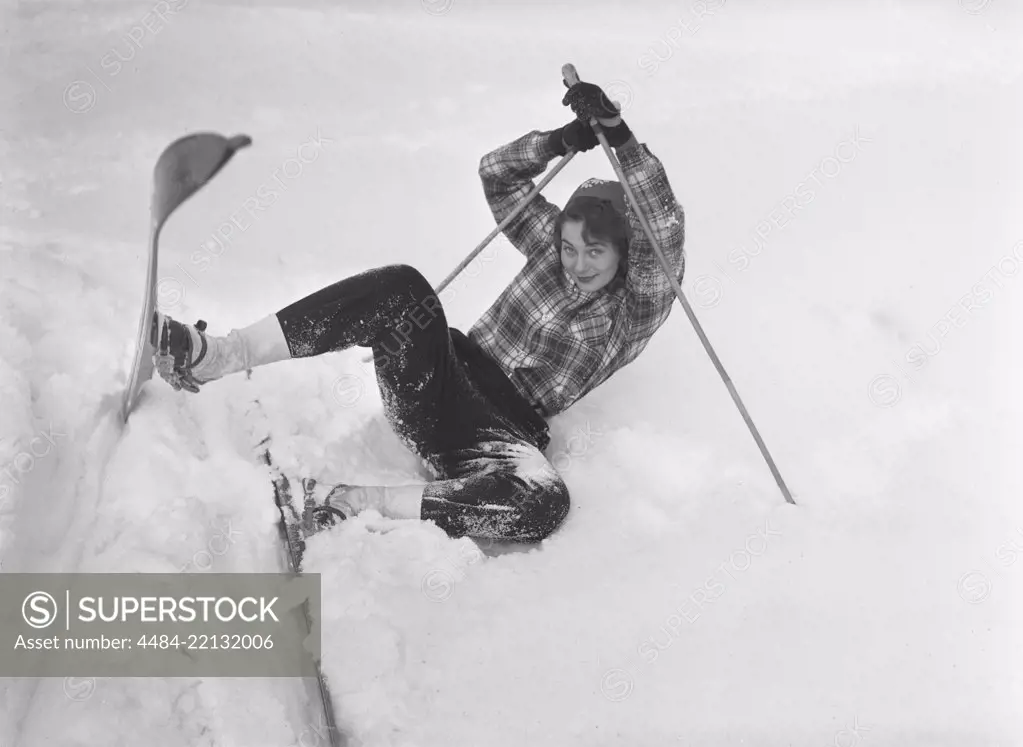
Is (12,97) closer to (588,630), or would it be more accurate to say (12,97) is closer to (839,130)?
(588,630)

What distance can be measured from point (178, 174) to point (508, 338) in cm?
101

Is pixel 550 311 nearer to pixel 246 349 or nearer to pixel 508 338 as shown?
pixel 508 338

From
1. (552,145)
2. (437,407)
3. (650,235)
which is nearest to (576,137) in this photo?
(552,145)

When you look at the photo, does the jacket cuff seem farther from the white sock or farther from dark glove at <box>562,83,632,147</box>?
the white sock

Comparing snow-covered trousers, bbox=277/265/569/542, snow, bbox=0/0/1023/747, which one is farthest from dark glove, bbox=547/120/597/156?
snow, bbox=0/0/1023/747

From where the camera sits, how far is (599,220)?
2.28m

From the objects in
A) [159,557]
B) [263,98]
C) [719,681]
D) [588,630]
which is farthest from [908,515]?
[263,98]

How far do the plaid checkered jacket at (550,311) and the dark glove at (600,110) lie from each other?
20cm

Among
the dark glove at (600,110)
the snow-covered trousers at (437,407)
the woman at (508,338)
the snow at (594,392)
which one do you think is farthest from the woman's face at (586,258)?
the snow at (594,392)

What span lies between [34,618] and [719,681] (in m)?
1.38

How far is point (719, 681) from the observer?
1841 millimetres

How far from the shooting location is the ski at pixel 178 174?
5.81 ft

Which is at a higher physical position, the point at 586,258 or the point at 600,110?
the point at 600,110

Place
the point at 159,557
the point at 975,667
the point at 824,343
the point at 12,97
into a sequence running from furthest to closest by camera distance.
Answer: the point at 12,97 → the point at 824,343 → the point at 975,667 → the point at 159,557
